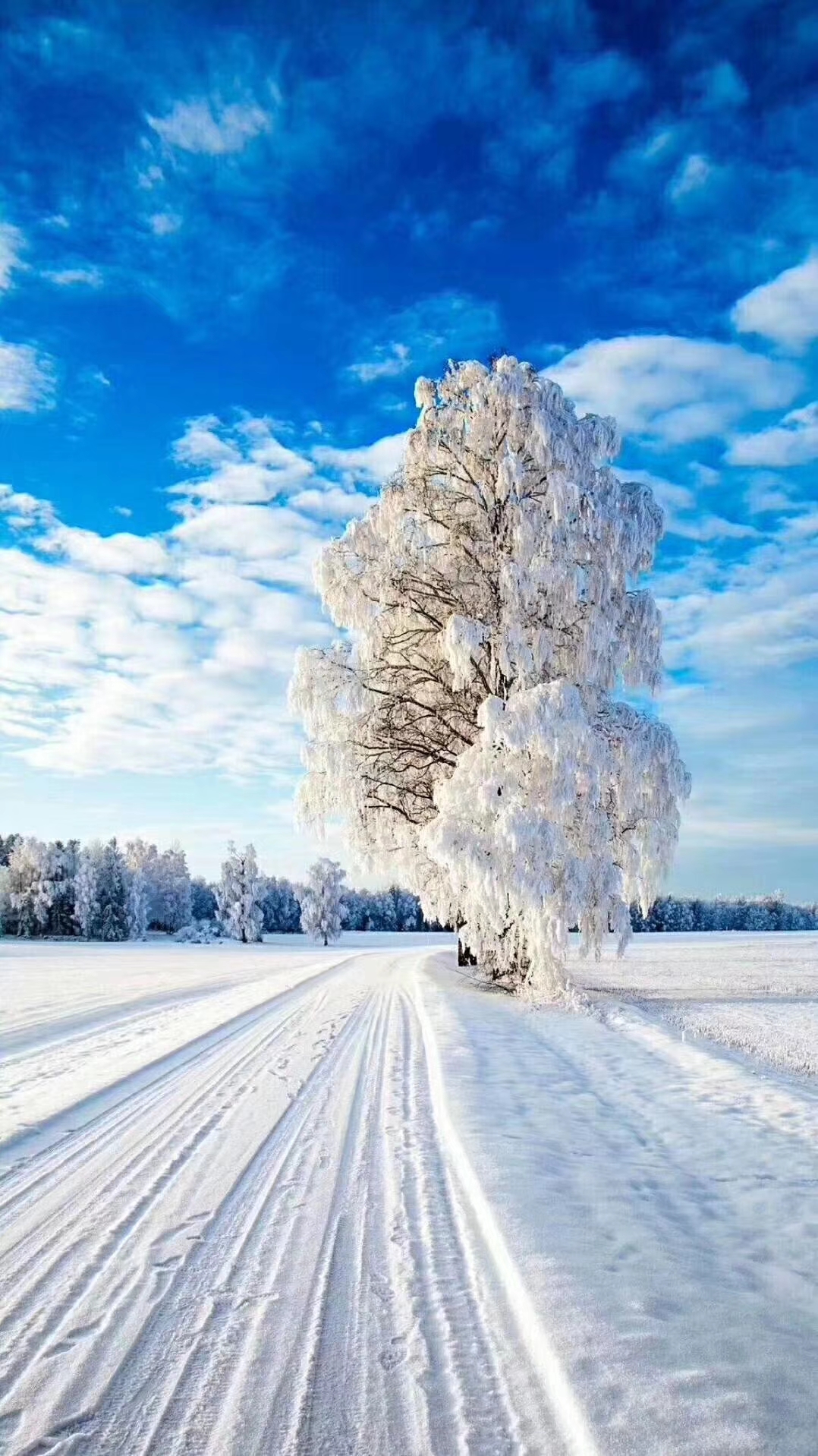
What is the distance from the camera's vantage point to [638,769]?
469 inches

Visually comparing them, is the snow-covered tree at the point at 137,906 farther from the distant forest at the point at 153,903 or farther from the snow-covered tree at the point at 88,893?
the snow-covered tree at the point at 88,893

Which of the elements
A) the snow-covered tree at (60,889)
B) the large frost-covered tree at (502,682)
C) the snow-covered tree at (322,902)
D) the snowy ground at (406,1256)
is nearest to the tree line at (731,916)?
the snow-covered tree at (322,902)

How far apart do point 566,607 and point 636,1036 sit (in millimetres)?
6766

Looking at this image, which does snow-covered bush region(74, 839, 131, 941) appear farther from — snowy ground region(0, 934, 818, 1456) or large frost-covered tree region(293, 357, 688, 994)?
snowy ground region(0, 934, 818, 1456)

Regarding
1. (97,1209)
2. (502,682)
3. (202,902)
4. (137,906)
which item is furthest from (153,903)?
(97,1209)

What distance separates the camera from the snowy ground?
2080mm

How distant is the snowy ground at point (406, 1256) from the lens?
6.82ft

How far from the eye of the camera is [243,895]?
77.6 meters

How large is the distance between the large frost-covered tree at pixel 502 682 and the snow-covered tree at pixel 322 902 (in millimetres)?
61499

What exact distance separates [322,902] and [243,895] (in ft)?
28.2

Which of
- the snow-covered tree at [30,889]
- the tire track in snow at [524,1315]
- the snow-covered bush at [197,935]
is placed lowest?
the snow-covered bush at [197,935]

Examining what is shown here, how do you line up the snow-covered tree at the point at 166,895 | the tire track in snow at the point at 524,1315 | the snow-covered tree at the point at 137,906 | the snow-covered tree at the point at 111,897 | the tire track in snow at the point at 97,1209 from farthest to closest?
the snow-covered tree at the point at 166,895
the snow-covered tree at the point at 137,906
the snow-covered tree at the point at 111,897
the tire track in snow at the point at 97,1209
the tire track in snow at the point at 524,1315

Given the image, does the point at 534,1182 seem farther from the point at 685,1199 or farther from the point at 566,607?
the point at 566,607

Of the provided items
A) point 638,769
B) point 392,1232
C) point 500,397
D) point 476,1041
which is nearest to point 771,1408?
point 392,1232
